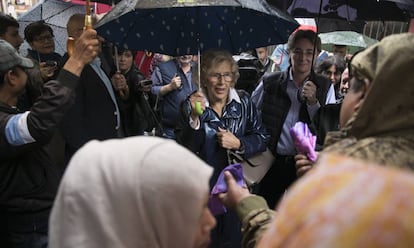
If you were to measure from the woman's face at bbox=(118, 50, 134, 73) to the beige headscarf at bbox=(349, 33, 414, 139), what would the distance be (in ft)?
9.43

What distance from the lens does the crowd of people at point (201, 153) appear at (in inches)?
26.2

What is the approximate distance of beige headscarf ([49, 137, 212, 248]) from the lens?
1032 millimetres

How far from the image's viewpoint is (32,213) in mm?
2072

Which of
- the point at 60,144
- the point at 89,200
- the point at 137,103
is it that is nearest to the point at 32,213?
the point at 60,144

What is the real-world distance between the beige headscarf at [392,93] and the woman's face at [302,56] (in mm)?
2005

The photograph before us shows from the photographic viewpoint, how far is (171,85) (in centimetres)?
440

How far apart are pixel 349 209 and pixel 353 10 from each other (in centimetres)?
357

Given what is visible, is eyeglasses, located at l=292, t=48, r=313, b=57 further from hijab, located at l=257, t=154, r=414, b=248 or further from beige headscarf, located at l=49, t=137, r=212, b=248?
hijab, located at l=257, t=154, r=414, b=248

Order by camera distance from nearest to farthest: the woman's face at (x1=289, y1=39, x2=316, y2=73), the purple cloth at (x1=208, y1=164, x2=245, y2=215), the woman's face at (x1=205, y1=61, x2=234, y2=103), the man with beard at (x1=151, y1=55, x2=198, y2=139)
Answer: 1. the purple cloth at (x1=208, y1=164, x2=245, y2=215)
2. the woman's face at (x1=205, y1=61, x2=234, y2=103)
3. the woman's face at (x1=289, y1=39, x2=316, y2=73)
4. the man with beard at (x1=151, y1=55, x2=198, y2=139)

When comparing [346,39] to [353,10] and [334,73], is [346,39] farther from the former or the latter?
[353,10]

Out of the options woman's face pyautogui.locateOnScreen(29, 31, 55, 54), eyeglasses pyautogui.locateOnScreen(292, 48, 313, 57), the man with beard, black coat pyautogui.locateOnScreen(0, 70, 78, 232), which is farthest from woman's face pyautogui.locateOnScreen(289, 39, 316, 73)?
woman's face pyautogui.locateOnScreen(29, 31, 55, 54)

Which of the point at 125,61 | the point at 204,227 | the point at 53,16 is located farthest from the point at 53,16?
the point at 204,227

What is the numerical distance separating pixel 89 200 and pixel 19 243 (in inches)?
52.1

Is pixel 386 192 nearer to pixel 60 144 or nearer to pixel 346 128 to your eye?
pixel 346 128
